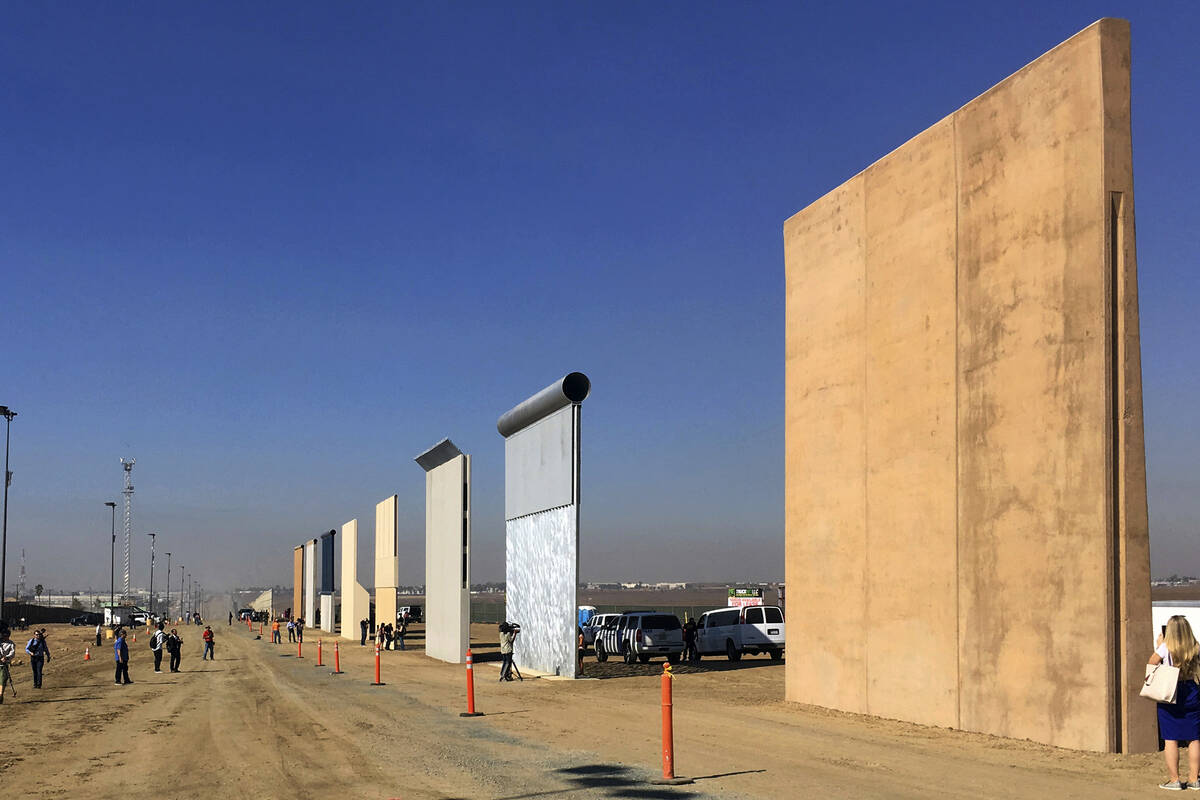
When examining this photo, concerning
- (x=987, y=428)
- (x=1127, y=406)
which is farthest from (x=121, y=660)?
(x=1127, y=406)

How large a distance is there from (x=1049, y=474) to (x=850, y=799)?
5.75m

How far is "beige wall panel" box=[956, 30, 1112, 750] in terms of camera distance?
1365 cm

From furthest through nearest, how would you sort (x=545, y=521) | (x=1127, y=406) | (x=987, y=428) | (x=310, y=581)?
(x=310, y=581)
(x=545, y=521)
(x=987, y=428)
(x=1127, y=406)

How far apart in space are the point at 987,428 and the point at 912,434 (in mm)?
1993

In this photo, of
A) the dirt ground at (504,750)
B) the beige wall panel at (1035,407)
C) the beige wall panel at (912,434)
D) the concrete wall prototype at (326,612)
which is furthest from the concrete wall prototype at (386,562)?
the beige wall panel at (1035,407)

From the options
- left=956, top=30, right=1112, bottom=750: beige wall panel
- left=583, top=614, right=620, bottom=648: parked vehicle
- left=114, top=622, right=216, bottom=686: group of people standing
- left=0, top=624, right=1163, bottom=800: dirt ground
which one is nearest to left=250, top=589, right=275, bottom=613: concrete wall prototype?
left=114, top=622, right=216, bottom=686: group of people standing

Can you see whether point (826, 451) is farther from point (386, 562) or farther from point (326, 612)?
point (326, 612)

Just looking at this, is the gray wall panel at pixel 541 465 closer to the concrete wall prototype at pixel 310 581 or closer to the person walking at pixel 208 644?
the person walking at pixel 208 644

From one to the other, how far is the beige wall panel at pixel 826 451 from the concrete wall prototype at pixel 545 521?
9.08 meters

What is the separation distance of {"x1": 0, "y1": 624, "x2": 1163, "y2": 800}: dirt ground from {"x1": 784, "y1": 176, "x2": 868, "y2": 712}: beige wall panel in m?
1.10

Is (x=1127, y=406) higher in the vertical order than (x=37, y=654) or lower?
higher

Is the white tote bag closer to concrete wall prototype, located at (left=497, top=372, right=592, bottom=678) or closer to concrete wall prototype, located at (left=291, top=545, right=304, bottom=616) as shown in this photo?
concrete wall prototype, located at (left=497, top=372, right=592, bottom=678)

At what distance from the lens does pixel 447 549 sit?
40.4 m

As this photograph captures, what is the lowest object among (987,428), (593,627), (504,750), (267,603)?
(267,603)
